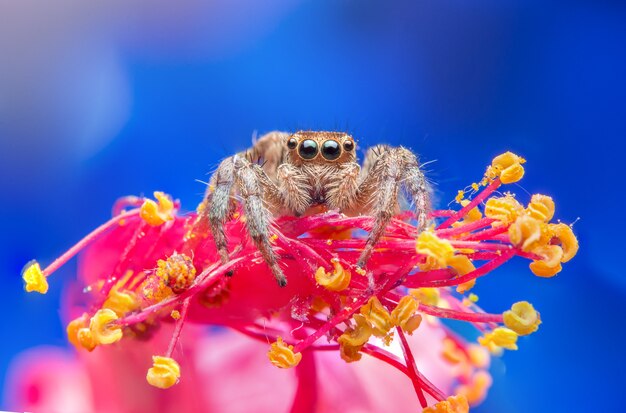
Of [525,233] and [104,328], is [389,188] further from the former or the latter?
[104,328]

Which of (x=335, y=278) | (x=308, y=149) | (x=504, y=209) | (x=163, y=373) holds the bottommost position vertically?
(x=163, y=373)

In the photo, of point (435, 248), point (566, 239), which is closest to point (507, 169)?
point (566, 239)

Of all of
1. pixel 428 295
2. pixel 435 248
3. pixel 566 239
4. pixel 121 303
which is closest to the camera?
pixel 435 248

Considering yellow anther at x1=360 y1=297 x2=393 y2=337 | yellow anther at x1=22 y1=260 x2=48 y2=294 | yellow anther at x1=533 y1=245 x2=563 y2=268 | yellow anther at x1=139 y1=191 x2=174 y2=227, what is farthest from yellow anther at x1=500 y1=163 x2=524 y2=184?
yellow anther at x1=22 y1=260 x2=48 y2=294

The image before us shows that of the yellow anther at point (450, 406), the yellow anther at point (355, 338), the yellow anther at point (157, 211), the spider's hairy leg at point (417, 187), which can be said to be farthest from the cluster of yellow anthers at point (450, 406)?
the yellow anther at point (157, 211)

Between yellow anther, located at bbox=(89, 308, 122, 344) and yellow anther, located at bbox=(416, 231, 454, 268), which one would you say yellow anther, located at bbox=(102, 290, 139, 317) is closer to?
yellow anther, located at bbox=(89, 308, 122, 344)

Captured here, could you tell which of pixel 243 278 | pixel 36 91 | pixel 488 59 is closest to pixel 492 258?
pixel 243 278

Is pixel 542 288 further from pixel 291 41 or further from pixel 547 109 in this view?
pixel 291 41
